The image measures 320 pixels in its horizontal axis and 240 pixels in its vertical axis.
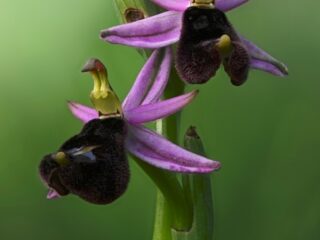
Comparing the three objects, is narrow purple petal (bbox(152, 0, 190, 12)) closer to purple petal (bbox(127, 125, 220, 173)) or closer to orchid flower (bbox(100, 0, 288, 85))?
orchid flower (bbox(100, 0, 288, 85))

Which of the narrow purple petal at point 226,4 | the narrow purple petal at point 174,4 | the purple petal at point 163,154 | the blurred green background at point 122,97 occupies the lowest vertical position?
the blurred green background at point 122,97

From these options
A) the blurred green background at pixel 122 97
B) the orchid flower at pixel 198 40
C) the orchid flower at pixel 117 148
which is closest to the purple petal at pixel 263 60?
the orchid flower at pixel 198 40

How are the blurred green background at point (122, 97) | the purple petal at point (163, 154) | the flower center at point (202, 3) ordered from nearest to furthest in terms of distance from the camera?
the purple petal at point (163, 154) < the flower center at point (202, 3) < the blurred green background at point (122, 97)

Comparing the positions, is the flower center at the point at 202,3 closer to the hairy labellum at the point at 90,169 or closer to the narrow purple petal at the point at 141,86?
the narrow purple petal at the point at 141,86

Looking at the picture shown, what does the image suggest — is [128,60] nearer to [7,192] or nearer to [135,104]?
[7,192]

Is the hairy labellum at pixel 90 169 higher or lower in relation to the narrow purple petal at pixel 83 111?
lower

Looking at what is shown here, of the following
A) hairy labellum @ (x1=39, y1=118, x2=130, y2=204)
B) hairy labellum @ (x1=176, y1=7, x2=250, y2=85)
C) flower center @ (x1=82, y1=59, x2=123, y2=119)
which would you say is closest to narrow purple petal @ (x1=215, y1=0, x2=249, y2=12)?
hairy labellum @ (x1=176, y1=7, x2=250, y2=85)

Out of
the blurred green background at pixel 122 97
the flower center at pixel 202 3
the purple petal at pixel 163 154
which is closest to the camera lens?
the purple petal at pixel 163 154

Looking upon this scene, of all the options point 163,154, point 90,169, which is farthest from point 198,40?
point 90,169

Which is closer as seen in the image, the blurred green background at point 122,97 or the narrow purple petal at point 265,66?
the narrow purple petal at point 265,66
